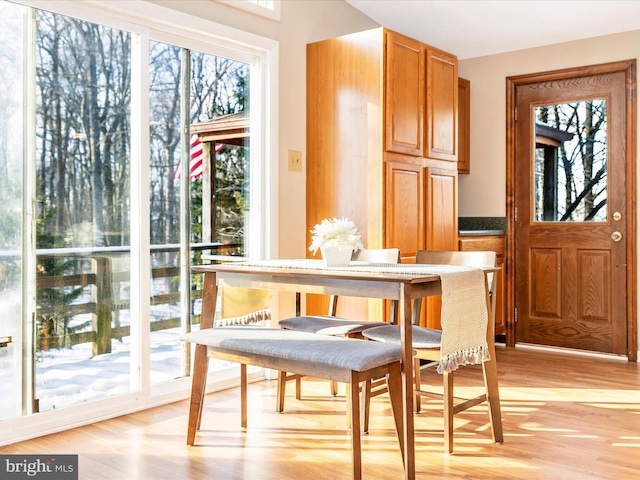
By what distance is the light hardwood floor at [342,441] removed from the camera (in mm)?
2529

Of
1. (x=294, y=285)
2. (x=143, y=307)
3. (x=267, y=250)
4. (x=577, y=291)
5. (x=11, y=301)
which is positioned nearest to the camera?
(x=294, y=285)

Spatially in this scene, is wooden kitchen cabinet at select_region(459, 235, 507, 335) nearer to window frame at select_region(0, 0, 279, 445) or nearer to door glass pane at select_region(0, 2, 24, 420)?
window frame at select_region(0, 0, 279, 445)

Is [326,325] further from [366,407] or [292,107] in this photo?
[292,107]

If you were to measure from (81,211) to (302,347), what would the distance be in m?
1.43

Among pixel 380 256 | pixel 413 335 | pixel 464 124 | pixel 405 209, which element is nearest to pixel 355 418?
pixel 413 335

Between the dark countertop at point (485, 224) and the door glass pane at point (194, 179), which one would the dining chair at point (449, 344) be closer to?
the door glass pane at point (194, 179)

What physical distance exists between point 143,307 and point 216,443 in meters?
0.90

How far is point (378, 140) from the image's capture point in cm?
391

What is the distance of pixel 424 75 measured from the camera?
13.8ft

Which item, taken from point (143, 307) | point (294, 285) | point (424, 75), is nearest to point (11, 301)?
point (143, 307)

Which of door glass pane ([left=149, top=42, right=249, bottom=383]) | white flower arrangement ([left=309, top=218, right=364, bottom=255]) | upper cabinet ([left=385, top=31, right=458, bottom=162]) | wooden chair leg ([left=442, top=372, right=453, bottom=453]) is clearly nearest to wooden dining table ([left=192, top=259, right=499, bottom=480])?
white flower arrangement ([left=309, top=218, right=364, bottom=255])

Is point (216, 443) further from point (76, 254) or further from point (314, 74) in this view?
point (314, 74)

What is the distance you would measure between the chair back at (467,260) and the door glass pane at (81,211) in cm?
156

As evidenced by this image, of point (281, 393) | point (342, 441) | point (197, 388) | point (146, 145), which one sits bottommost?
point (342, 441)
